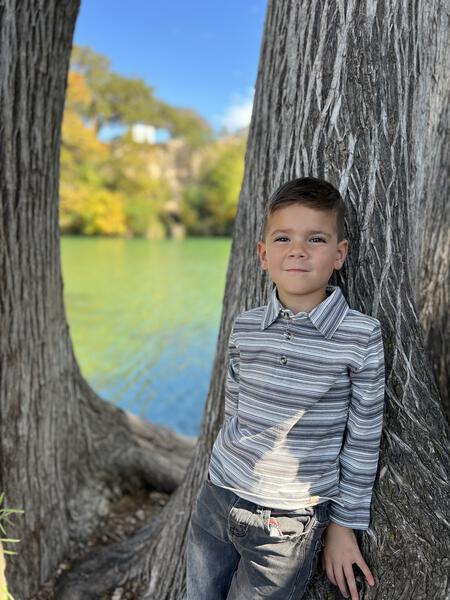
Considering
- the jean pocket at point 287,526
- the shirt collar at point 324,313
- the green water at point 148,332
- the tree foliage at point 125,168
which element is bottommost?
the green water at point 148,332

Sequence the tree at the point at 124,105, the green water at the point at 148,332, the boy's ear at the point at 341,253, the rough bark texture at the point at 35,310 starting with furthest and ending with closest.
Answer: the tree at the point at 124,105 < the green water at the point at 148,332 < the rough bark texture at the point at 35,310 < the boy's ear at the point at 341,253

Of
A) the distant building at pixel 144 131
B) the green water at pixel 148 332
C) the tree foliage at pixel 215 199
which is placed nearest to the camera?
the green water at pixel 148 332

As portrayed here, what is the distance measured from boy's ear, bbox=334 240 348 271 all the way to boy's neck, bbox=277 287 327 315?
0.07 m

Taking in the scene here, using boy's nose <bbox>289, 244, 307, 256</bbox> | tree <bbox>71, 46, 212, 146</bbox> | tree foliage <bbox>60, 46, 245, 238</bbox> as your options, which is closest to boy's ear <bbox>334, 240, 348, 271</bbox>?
boy's nose <bbox>289, 244, 307, 256</bbox>

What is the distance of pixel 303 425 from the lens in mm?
1377

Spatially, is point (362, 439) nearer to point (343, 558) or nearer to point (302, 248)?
point (343, 558)

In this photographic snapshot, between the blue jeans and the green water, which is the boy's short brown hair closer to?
the blue jeans

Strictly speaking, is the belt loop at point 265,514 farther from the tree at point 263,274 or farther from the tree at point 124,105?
the tree at point 124,105

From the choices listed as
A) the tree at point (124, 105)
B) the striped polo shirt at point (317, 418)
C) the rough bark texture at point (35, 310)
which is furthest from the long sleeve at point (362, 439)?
the tree at point (124, 105)

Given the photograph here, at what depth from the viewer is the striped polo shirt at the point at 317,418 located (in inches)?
53.1

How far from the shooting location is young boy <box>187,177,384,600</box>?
135 cm

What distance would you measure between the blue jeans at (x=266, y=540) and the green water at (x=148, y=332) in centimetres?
383

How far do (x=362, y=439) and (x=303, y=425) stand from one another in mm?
145

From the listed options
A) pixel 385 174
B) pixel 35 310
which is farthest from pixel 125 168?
pixel 385 174
